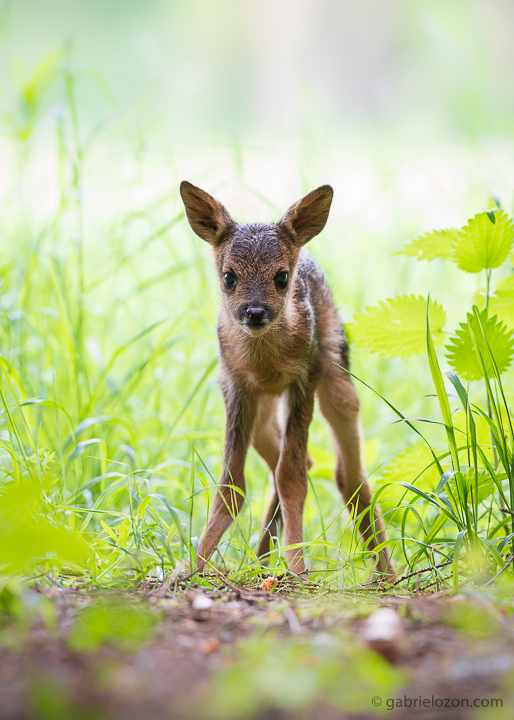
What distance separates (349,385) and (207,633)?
284cm

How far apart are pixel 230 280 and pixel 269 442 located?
1240 mm

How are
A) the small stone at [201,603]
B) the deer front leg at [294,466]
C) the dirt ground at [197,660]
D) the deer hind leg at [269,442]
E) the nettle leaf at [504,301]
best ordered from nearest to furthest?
the dirt ground at [197,660], the small stone at [201,603], the nettle leaf at [504,301], the deer front leg at [294,466], the deer hind leg at [269,442]

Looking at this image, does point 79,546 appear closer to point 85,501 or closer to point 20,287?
point 85,501

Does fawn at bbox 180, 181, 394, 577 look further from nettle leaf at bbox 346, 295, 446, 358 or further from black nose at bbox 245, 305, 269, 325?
nettle leaf at bbox 346, 295, 446, 358

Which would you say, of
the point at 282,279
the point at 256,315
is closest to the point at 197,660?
the point at 256,315

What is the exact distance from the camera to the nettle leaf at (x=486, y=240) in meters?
3.12

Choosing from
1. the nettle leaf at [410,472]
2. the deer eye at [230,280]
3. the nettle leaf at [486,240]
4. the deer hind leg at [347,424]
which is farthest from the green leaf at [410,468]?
the deer eye at [230,280]

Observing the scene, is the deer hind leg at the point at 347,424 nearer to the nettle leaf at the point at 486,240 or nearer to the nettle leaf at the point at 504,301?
the nettle leaf at the point at 504,301

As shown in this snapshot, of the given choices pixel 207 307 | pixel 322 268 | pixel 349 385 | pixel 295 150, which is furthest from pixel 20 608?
pixel 295 150

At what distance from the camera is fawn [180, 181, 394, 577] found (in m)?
3.96

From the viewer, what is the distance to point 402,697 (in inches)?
63.8

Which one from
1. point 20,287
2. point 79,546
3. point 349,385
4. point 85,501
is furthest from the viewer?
point 20,287

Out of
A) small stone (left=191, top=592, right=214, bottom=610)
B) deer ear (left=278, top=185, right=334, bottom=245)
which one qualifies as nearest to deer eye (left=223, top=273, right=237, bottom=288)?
deer ear (left=278, top=185, right=334, bottom=245)

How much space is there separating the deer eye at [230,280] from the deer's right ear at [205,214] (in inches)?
17.9
